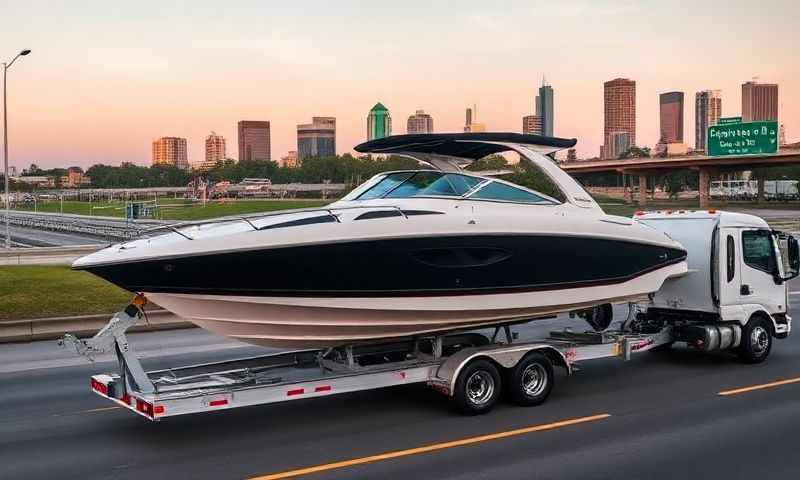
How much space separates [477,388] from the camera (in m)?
9.85

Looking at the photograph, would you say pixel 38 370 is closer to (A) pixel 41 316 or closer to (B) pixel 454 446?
(A) pixel 41 316

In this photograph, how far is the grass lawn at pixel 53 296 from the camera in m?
16.7

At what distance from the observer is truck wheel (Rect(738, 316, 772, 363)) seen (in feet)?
41.5

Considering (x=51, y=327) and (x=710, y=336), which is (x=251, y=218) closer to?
(x=710, y=336)

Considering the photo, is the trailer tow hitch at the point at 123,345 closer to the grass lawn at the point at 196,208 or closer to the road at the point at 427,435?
the road at the point at 427,435

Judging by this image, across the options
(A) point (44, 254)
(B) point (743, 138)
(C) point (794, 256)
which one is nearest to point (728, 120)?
(B) point (743, 138)

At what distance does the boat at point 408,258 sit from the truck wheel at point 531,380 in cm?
63

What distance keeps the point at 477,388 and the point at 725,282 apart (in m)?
4.79

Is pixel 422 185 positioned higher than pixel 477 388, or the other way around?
pixel 422 185

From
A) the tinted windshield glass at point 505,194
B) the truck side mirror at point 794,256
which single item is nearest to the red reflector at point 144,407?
the tinted windshield glass at point 505,194

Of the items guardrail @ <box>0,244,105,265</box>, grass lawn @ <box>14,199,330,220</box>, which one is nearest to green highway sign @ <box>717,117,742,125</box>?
grass lawn @ <box>14,199,330,220</box>

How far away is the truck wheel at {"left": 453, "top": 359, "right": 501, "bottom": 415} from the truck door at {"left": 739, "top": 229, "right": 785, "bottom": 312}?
4918mm

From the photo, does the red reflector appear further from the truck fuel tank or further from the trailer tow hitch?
the truck fuel tank

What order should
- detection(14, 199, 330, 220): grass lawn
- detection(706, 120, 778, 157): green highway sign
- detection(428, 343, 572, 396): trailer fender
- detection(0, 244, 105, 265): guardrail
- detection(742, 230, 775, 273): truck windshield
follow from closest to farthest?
detection(428, 343, 572, 396): trailer fender, detection(742, 230, 775, 273): truck windshield, detection(0, 244, 105, 265): guardrail, detection(706, 120, 778, 157): green highway sign, detection(14, 199, 330, 220): grass lawn
